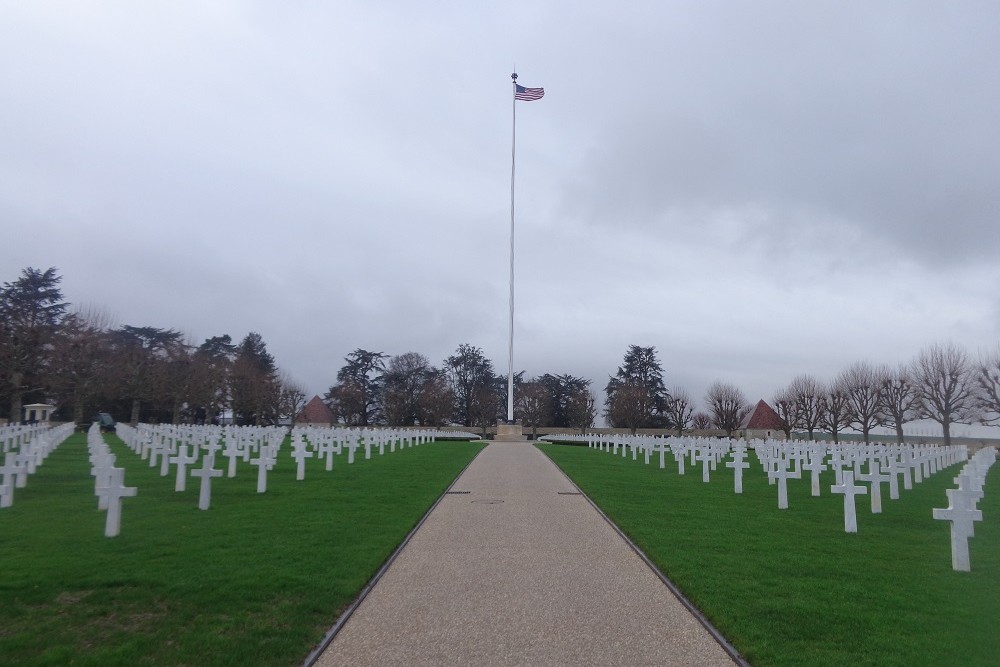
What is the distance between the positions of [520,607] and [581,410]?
230 ft

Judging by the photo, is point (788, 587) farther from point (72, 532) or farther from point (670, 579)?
point (72, 532)

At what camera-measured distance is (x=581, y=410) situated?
75.3m

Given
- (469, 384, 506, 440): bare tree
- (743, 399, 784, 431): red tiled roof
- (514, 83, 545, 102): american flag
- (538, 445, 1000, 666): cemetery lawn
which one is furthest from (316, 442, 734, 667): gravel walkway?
(469, 384, 506, 440): bare tree

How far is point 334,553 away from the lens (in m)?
8.14

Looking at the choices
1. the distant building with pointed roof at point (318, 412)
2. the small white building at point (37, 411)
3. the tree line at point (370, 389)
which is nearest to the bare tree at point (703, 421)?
the tree line at point (370, 389)

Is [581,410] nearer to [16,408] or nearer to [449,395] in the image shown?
[449,395]

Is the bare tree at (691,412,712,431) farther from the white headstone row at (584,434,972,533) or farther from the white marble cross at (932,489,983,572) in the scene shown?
the white marble cross at (932,489,983,572)

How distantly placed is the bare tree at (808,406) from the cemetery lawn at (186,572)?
51.9 m

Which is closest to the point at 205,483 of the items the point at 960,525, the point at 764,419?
the point at 960,525

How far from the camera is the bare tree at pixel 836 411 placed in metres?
55.6

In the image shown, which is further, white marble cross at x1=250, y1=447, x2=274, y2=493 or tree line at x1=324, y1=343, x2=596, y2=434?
tree line at x1=324, y1=343, x2=596, y2=434

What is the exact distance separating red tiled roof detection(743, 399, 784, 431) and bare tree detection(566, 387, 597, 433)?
1614 centimetres

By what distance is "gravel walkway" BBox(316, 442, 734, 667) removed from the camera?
5020mm

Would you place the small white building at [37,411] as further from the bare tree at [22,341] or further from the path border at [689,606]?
the path border at [689,606]
